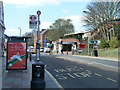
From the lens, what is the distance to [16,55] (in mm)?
12383

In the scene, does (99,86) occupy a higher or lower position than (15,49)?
lower

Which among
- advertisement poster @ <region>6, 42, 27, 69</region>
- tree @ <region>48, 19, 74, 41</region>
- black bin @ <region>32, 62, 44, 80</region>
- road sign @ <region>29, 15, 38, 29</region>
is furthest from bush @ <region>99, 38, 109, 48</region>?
tree @ <region>48, 19, 74, 41</region>

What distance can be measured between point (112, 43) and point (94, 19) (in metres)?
7.43

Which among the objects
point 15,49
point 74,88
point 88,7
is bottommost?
point 74,88

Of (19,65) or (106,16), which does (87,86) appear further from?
(106,16)

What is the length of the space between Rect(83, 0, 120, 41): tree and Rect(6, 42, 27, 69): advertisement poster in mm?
31589

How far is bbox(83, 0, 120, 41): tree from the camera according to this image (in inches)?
1592

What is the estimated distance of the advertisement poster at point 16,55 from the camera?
12294 mm

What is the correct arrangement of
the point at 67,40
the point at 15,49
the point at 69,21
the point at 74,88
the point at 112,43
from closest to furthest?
the point at 74,88
the point at 15,49
the point at 112,43
the point at 67,40
the point at 69,21

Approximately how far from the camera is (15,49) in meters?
12.4

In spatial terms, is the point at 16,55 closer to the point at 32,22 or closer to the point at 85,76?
the point at 32,22

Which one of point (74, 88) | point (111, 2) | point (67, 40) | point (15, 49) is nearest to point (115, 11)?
point (111, 2)

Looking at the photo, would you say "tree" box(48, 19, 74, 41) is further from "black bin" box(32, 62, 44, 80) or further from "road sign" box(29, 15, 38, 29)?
"black bin" box(32, 62, 44, 80)

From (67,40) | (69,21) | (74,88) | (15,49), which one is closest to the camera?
(74,88)
